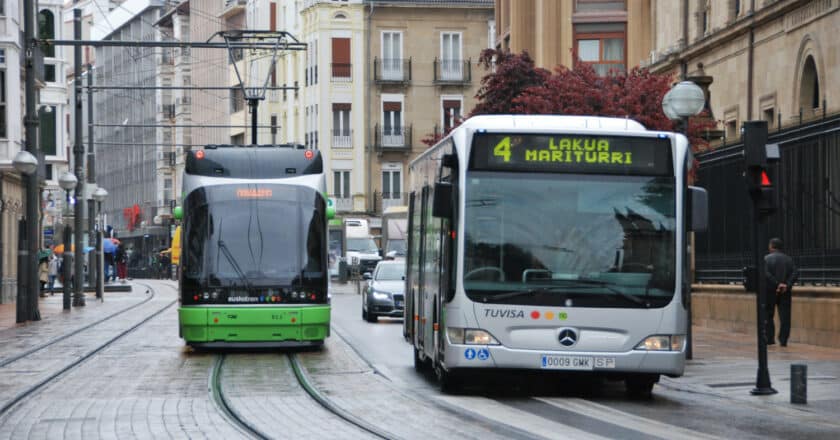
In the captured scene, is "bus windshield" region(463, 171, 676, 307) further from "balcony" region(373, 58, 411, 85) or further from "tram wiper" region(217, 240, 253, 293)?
"balcony" region(373, 58, 411, 85)

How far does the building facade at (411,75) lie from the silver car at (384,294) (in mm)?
54223

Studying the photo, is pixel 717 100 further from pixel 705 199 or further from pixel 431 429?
pixel 431 429

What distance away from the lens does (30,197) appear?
118 feet

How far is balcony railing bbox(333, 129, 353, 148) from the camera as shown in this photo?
92.2m

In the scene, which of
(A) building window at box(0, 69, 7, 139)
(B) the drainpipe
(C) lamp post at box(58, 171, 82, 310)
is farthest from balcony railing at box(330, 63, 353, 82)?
(C) lamp post at box(58, 171, 82, 310)

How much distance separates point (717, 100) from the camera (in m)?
42.8

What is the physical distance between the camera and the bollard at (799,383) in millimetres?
17234

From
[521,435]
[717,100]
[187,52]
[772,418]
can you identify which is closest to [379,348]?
[772,418]

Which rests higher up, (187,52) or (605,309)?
(187,52)

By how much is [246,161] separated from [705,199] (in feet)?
32.0

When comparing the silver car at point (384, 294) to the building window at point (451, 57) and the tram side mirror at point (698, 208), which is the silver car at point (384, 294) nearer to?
the tram side mirror at point (698, 208)

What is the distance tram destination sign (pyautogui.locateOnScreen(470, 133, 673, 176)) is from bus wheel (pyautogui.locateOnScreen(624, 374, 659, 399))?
7.35 ft

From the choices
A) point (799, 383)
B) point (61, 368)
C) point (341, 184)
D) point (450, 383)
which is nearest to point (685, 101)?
point (799, 383)

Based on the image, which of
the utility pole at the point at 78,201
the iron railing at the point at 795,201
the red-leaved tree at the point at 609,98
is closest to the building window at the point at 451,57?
the utility pole at the point at 78,201
